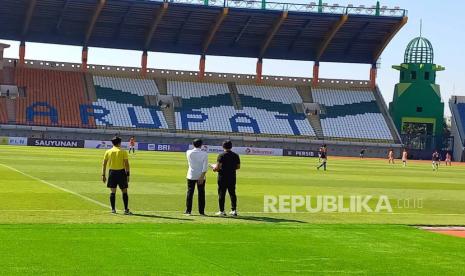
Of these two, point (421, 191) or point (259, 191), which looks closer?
point (259, 191)

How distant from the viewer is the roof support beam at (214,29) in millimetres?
79375

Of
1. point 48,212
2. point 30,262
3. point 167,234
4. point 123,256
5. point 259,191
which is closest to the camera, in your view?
point 30,262

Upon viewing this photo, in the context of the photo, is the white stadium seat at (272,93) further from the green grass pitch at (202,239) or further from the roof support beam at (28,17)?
the green grass pitch at (202,239)

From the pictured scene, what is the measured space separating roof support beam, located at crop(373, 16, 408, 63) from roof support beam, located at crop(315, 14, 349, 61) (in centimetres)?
624

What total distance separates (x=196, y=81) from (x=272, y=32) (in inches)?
449

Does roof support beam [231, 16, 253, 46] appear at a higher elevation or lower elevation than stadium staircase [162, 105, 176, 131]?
higher

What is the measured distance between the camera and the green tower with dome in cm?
9350

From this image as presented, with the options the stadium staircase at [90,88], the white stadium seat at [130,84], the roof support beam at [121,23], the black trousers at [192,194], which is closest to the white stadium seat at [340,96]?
the white stadium seat at [130,84]

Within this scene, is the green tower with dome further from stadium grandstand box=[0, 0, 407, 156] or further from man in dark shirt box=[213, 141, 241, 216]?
man in dark shirt box=[213, 141, 241, 216]

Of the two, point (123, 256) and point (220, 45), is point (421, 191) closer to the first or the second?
point (123, 256)

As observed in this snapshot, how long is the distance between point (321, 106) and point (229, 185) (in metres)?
71.3

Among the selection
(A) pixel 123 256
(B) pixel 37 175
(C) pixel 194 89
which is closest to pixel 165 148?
(C) pixel 194 89

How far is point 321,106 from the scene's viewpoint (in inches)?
3489
